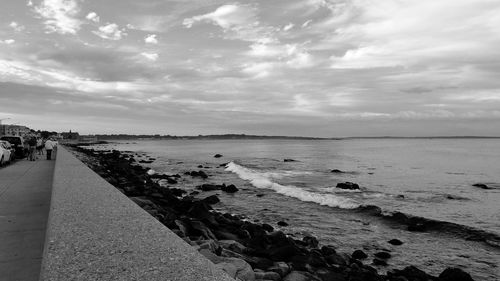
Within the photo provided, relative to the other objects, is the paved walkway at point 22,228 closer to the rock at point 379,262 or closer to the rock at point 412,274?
the rock at point 412,274

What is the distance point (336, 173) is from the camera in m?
35.5

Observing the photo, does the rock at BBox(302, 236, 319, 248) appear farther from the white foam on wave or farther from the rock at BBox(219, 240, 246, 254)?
the white foam on wave

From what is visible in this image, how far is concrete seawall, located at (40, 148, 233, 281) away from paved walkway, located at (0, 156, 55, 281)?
0.58 meters

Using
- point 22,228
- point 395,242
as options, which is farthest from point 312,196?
point 22,228

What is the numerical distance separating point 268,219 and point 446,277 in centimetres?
749

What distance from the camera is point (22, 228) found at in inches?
317

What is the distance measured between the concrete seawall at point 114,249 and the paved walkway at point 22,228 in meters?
0.58

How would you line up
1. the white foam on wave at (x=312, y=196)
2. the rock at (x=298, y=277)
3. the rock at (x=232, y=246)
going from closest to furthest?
the rock at (x=298, y=277) → the rock at (x=232, y=246) → the white foam on wave at (x=312, y=196)

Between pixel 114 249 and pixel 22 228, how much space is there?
13.6 feet

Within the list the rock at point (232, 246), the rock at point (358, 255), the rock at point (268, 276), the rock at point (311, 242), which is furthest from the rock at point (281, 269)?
the rock at point (311, 242)

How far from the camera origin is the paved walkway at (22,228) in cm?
576

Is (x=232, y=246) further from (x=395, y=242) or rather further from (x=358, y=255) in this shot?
(x=395, y=242)

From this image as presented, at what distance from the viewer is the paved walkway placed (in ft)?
18.9

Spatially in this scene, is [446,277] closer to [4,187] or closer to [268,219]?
[268,219]
